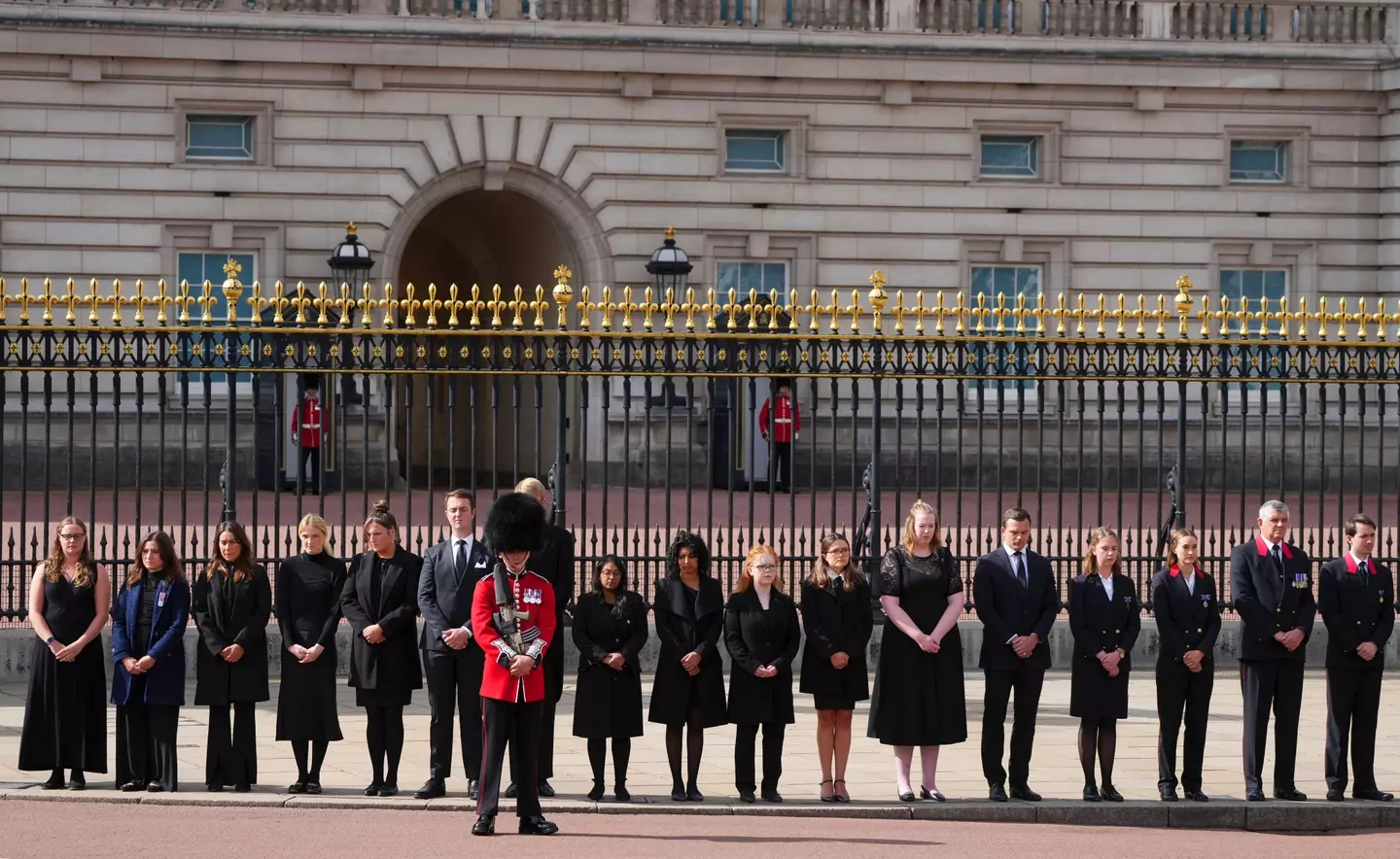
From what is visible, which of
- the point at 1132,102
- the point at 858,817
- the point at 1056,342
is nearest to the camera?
the point at 858,817

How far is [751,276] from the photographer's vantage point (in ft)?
103

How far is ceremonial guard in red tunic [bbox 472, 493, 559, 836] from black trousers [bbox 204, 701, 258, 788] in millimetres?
1502

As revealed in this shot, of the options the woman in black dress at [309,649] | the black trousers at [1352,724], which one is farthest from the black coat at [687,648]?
the black trousers at [1352,724]

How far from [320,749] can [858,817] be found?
2.69 m

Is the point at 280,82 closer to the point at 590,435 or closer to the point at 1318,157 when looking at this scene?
the point at 590,435

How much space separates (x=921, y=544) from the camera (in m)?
12.0

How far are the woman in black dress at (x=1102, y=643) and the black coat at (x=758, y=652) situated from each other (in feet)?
4.77

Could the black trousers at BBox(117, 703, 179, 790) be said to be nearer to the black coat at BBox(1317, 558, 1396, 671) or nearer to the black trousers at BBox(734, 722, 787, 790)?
the black trousers at BBox(734, 722, 787, 790)

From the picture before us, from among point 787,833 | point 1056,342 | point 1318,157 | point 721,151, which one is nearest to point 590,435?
point 721,151

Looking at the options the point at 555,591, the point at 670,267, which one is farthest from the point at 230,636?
the point at 670,267

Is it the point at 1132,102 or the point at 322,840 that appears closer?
the point at 322,840

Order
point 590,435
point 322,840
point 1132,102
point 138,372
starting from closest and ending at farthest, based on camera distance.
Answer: point 322,840
point 138,372
point 590,435
point 1132,102

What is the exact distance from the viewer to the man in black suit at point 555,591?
11688mm

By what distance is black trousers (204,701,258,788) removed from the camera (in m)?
11.6
